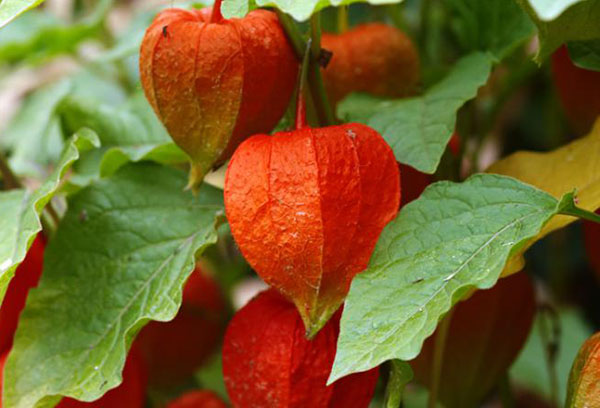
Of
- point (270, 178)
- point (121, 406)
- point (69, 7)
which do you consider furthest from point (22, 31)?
point (270, 178)

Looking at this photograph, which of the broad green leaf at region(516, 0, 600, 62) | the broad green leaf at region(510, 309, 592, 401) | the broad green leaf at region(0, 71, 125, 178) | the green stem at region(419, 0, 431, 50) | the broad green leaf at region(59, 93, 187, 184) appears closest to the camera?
the broad green leaf at region(516, 0, 600, 62)

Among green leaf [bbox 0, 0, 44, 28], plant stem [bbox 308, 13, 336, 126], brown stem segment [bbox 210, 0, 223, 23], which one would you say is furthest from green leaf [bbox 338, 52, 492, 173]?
green leaf [bbox 0, 0, 44, 28]

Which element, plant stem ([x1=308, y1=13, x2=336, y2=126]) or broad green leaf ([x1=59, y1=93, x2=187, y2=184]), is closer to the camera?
plant stem ([x1=308, y1=13, x2=336, y2=126])

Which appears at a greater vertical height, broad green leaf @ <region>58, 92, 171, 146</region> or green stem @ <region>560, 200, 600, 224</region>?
green stem @ <region>560, 200, 600, 224</region>

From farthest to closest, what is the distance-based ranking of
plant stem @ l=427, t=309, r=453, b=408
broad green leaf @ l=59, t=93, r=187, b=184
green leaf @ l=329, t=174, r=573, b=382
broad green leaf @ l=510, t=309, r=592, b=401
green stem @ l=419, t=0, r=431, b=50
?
broad green leaf @ l=510, t=309, r=592, b=401
green stem @ l=419, t=0, r=431, b=50
broad green leaf @ l=59, t=93, r=187, b=184
plant stem @ l=427, t=309, r=453, b=408
green leaf @ l=329, t=174, r=573, b=382

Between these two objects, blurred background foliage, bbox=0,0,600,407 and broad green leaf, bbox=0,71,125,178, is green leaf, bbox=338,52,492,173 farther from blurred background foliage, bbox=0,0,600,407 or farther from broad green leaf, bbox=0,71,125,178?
broad green leaf, bbox=0,71,125,178

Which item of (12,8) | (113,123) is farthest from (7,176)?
(12,8)

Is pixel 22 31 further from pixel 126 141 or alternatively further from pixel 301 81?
pixel 301 81
